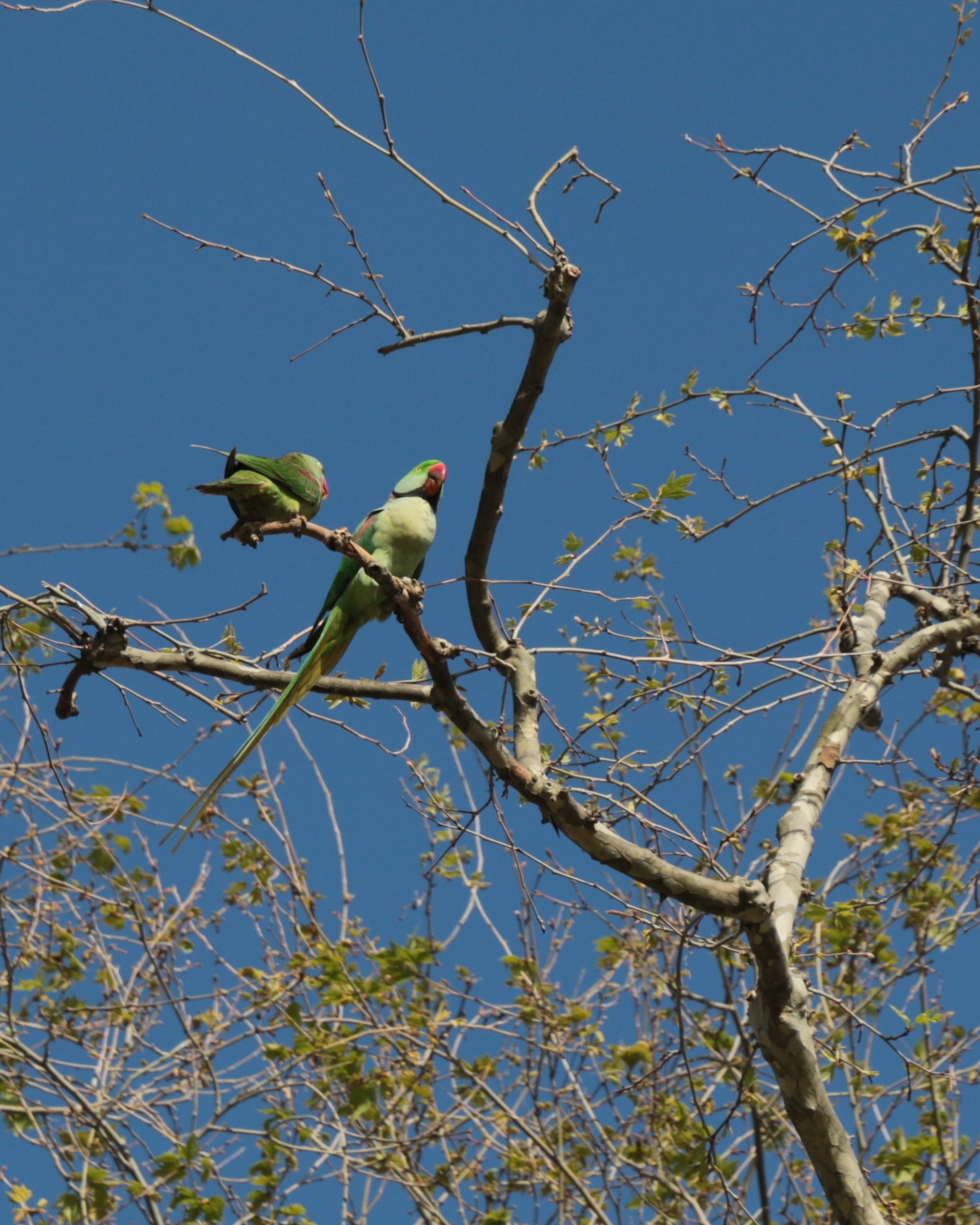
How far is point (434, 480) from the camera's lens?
5055mm

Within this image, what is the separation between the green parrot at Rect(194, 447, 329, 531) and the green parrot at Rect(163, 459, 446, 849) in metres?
0.37

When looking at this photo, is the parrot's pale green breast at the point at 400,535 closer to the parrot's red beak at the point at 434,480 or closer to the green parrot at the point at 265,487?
the parrot's red beak at the point at 434,480

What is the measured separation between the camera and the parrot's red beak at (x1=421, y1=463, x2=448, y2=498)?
198 inches


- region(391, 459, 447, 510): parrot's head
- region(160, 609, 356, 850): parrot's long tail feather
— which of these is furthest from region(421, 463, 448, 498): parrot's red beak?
region(160, 609, 356, 850): parrot's long tail feather

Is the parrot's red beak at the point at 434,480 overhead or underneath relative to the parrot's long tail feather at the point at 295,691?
overhead

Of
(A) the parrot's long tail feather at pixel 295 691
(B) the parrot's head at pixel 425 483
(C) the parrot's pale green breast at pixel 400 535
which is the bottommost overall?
(A) the parrot's long tail feather at pixel 295 691

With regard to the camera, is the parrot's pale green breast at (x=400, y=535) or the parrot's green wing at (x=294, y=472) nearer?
the parrot's green wing at (x=294, y=472)

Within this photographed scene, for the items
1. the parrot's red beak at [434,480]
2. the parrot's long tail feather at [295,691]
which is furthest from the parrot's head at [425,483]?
the parrot's long tail feather at [295,691]

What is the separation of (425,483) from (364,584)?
0.80m

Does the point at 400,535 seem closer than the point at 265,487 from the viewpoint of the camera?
No

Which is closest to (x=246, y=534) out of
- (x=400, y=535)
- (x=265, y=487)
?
(x=265, y=487)

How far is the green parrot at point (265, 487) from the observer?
391 cm

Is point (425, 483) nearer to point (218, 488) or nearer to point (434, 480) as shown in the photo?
point (434, 480)

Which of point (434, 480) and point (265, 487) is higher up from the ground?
point (434, 480)
